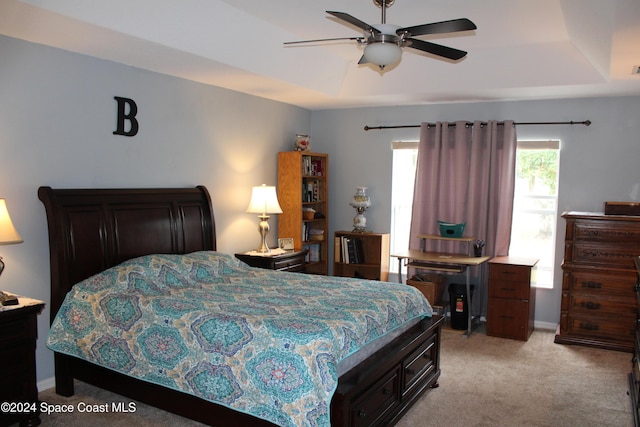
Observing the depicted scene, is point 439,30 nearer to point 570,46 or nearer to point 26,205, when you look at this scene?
point 570,46

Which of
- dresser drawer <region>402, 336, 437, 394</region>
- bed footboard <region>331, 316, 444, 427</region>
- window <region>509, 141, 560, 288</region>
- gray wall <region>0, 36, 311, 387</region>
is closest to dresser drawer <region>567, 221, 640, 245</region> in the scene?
window <region>509, 141, 560, 288</region>

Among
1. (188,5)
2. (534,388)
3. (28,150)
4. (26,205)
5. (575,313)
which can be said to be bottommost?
(534,388)

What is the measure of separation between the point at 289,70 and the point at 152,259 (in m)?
2.06

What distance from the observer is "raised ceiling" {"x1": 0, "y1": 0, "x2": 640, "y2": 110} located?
10.1ft

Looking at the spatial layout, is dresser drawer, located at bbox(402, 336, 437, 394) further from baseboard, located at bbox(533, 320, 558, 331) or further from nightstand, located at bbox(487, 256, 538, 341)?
baseboard, located at bbox(533, 320, 558, 331)

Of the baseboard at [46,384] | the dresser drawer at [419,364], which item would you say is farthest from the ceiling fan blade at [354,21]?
the baseboard at [46,384]

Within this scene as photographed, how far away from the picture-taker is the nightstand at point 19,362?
113 inches

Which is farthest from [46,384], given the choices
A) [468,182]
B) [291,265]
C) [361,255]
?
[468,182]

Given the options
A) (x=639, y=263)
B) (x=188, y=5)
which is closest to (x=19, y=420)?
(x=188, y=5)

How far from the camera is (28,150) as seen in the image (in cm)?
338

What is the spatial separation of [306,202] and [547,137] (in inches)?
103

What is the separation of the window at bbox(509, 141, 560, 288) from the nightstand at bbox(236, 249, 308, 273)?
234cm

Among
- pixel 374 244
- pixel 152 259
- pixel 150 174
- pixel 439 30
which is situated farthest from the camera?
pixel 374 244

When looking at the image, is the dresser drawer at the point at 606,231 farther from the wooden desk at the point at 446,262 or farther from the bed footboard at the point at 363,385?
the bed footboard at the point at 363,385
